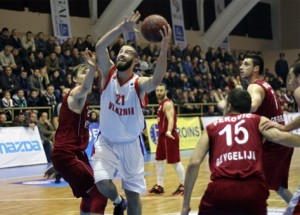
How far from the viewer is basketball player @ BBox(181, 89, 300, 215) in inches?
155

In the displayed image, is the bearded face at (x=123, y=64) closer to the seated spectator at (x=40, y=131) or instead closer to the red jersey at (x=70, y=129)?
the red jersey at (x=70, y=129)

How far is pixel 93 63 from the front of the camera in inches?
228

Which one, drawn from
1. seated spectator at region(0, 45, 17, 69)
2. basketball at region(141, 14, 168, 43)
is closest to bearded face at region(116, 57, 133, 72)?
basketball at region(141, 14, 168, 43)

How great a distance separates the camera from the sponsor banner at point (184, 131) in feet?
59.8

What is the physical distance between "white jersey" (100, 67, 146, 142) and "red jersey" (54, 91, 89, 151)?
0.76 feet

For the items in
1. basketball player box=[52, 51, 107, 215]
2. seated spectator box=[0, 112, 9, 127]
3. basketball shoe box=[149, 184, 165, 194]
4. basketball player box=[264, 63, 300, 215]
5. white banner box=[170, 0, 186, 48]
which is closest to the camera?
basketball player box=[264, 63, 300, 215]

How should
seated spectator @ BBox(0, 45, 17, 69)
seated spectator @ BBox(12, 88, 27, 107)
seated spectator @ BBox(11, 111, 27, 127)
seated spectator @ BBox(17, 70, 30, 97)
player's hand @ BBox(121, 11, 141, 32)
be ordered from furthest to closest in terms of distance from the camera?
seated spectator @ BBox(0, 45, 17, 69) → seated spectator @ BBox(17, 70, 30, 97) → seated spectator @ BBox(12, 88, 27, 107) → seated spectator @ BBox(11, 111, 27, 127) → player's hand @ BBox(121, 11, 141, 32)

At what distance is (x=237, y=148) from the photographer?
398 centimetres

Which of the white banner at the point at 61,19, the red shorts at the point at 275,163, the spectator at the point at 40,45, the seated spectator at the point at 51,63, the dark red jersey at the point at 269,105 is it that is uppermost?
the white banner at the point at 61,19

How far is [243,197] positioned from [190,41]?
23.6 meters

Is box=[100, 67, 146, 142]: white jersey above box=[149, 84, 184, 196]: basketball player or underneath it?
above

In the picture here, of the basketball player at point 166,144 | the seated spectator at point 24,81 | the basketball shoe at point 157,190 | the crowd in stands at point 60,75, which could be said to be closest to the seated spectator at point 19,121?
the crowd in stands at point 60,75

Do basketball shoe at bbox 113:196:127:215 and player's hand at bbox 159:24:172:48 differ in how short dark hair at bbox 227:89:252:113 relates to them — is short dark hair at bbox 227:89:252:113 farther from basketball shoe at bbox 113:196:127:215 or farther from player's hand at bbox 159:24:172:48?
basketball shoe at bbox 113:196:127:215

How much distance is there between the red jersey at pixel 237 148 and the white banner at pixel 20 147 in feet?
35.0
